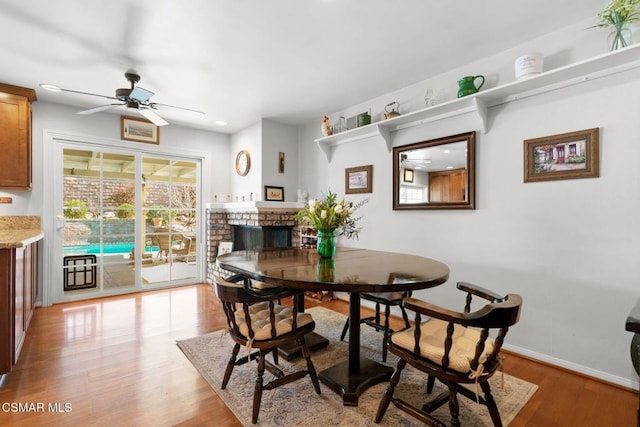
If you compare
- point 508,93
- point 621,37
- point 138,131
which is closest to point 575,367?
point 508,93

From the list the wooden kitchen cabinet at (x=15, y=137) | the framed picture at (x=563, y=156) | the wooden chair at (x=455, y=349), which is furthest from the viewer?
the wooden kitchen cabinet at (x=15, y=137)

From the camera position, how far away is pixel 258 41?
237 centimetres

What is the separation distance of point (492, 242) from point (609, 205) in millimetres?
779

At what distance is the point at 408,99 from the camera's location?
321 centimetres

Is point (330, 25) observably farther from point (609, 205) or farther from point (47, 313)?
point (47, 313)

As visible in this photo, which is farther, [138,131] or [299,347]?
[138,131]

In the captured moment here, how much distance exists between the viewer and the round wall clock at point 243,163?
452 cm

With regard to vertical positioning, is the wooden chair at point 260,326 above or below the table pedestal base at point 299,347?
above

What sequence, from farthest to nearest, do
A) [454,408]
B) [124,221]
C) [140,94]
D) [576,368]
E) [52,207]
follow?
[124,221] < [52,207] < [140,94] < [576,368] < [454,408]

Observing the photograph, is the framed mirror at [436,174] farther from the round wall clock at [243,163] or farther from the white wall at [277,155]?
the round wall clock at [243,163]

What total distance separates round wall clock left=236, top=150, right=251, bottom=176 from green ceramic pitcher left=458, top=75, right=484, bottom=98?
2956mm

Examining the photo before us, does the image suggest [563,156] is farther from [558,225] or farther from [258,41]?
[258,41]

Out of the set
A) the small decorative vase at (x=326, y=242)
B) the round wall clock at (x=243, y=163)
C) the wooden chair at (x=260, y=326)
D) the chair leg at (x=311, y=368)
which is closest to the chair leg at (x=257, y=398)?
the wooden chair at (x=260, y=326)

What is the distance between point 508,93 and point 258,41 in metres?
1.99
